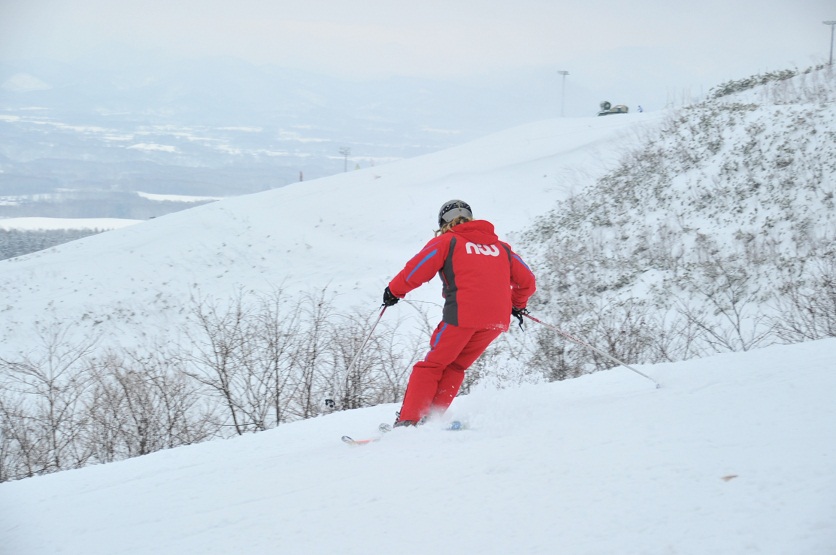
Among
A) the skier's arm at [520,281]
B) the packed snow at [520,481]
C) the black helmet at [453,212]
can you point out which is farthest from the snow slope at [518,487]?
the black helmet at [453,212]

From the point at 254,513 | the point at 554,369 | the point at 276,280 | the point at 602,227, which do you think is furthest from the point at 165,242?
the point at 254,513

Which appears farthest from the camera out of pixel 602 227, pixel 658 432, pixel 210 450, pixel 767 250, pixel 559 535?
pixel 602 227

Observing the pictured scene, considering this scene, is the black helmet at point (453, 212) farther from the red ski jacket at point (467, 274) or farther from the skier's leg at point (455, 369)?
→ the skier's leg at point (455, 369)

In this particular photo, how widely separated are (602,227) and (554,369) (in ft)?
32.2

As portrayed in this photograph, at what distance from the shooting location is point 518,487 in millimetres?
3504

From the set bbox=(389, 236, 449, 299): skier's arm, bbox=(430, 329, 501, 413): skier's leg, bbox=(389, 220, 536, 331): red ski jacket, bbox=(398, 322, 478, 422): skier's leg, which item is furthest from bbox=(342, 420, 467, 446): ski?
bbox=(389, 236, 449, 299): skier's arm

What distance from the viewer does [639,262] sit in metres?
15.7

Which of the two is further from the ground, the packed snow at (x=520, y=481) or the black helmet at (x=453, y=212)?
the black helmet at (x=453, y=212)

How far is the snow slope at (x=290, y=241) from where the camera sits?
74.7 feet

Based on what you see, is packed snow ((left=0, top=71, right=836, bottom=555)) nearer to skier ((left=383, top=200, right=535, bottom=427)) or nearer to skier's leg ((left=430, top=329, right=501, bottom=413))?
skier's leg ((left=430, top=329, right=501, bottom=413))

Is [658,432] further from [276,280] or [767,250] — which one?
[276,280]

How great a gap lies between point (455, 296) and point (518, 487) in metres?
1.87

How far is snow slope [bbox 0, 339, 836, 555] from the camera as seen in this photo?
2.98 m

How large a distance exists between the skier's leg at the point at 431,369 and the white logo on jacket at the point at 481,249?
59 cm
